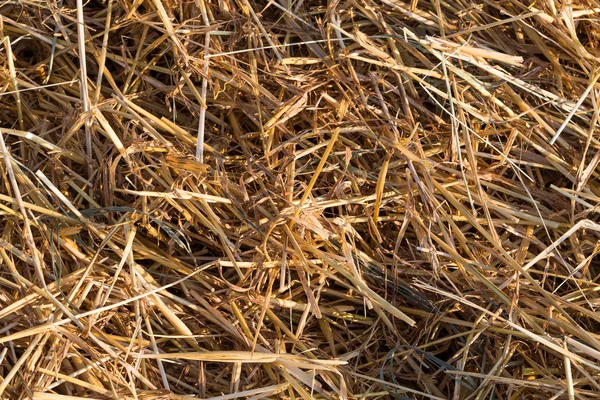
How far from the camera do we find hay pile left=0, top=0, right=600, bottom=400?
129 cm

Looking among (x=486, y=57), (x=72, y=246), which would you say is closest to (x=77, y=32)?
(x=72, y=246)

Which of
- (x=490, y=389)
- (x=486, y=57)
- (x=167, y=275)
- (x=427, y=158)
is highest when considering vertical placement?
(x=486, y=57)

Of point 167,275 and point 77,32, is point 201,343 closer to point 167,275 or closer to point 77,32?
point 167,275

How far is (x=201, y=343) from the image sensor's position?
1.34 meters

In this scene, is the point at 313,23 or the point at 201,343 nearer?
the point at 201,343

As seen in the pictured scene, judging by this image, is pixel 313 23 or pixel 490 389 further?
pixel 313 23

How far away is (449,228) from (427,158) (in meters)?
0.14

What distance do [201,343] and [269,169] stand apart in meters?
0.33

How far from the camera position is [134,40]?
146cm

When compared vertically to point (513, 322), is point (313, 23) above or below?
above

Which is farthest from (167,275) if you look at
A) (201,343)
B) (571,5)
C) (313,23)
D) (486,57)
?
(571,5)

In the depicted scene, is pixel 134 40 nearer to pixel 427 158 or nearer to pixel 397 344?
pixel 427 158

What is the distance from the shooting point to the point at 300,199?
1356 millimetres

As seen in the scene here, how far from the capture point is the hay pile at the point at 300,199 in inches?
50.7
